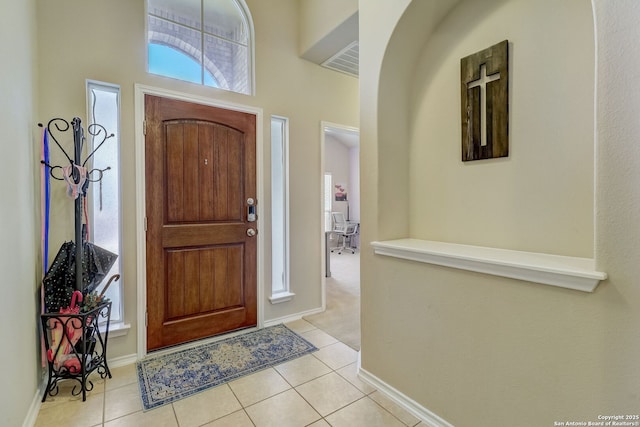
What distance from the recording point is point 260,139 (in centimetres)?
267

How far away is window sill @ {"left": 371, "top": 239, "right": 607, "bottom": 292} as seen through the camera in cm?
104

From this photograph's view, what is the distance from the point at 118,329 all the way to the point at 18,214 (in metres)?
1.04

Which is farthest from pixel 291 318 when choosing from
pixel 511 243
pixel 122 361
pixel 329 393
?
pixel 511 243

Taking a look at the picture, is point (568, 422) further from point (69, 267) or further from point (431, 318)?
point (69, 267)

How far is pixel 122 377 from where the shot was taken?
1.97 metres

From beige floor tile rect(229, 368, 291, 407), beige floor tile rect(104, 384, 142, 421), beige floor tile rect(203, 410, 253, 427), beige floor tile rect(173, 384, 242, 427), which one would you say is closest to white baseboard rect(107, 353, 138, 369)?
beige floor tile rect(104, 384, 142, 421)

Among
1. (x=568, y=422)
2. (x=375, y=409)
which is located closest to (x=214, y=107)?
(x=375, y=409)

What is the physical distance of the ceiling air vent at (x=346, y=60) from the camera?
2.80 meters

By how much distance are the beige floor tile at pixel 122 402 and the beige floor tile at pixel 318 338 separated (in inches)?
49.4

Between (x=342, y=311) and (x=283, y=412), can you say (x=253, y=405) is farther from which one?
(x=342, y=311)

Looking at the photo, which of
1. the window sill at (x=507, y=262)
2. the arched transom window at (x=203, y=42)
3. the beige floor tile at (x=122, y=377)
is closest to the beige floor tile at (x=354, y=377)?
the window sill at (x=507, y=262)

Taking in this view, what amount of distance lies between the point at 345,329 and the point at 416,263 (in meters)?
1.39

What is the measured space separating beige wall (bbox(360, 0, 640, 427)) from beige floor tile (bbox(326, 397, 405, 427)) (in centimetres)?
18

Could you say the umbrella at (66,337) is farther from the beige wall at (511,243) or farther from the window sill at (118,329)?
the beige wall at (511,243)
